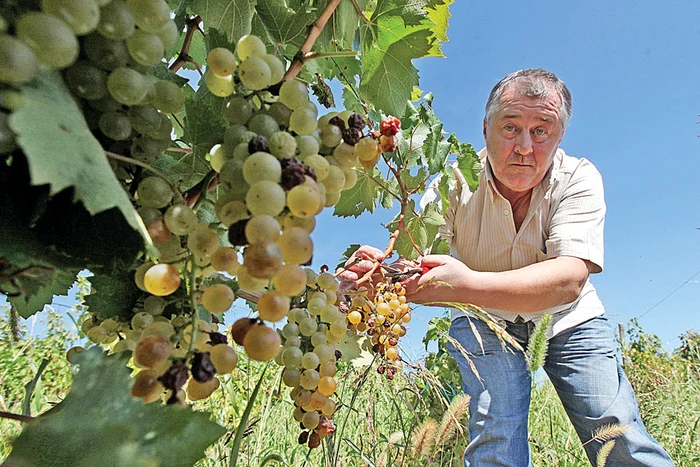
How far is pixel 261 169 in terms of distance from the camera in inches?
12.0

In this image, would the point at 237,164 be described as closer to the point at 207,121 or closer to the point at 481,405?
the point at 207,121

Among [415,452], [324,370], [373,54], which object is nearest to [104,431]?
[324,370]

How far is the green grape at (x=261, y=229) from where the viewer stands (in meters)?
0.29

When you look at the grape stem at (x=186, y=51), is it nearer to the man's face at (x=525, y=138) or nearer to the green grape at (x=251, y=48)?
the green grape at (x=251, y=48)

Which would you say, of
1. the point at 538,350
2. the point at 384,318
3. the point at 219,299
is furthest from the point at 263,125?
the point at 538,350

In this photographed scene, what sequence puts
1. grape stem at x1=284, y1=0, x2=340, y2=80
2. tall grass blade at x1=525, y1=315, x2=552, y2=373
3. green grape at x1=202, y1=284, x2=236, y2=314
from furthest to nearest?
tall grass blade at x1=525, y1=315, x2=552, y2=373 < grape stem at x1=284, y1=0, x2=340, y2=80 < green grape at x1=202, y1=284, x2=236, y2=314

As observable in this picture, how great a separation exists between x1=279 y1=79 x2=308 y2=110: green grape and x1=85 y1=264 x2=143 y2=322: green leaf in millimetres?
203

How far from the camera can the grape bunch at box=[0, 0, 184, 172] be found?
0.78ft

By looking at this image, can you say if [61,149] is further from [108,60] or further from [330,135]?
[330,135]

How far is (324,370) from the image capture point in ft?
1.98

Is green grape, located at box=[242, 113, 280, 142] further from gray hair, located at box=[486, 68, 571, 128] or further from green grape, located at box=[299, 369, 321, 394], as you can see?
gray hair, located at box=[486, 68, 571, 128]

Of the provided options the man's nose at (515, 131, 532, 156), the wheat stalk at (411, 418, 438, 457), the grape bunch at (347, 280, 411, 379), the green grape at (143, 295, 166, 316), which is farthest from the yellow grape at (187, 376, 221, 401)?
the man's nose at (515, 131, 532, 156)

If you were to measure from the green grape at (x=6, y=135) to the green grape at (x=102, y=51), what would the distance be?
3.0 inches

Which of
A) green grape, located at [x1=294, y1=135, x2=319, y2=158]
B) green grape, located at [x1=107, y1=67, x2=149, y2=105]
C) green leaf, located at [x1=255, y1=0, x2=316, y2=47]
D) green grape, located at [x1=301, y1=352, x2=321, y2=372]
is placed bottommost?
green grape, located at [x1=301, y1=352, x2=321, y2=372]
